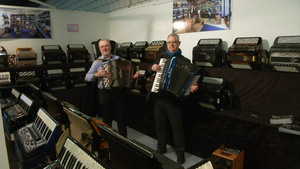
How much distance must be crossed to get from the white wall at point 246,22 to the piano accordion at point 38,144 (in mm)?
2369

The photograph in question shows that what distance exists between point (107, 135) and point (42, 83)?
3559 millimetres

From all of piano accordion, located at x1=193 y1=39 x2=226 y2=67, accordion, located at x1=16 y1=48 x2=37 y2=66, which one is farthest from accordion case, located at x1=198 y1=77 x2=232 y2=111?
accordion, located at x1=16 y1=48 x2=37 y2=66

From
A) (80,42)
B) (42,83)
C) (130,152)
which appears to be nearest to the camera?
(130,152)

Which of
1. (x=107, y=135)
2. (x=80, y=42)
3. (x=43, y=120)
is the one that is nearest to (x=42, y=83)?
(x=80, y=42)

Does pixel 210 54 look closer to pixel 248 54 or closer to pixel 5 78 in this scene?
pixel 248 54

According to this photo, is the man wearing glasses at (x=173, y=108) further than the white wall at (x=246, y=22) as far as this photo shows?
Yes

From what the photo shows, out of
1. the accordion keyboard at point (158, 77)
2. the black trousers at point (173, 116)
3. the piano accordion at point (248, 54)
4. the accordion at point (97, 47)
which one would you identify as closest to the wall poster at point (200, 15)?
the piano accordion at point (248, 54)

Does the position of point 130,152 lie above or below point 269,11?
below

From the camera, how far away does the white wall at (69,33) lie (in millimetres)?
4605

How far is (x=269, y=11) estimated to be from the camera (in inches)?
107

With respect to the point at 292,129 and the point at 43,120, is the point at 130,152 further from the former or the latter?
the point at 292,129

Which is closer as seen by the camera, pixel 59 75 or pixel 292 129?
pixel 292 129

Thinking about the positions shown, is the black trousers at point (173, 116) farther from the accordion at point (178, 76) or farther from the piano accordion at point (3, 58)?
the piano accordion at point (3, 58)

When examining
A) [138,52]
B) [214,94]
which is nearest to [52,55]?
[138,52]
